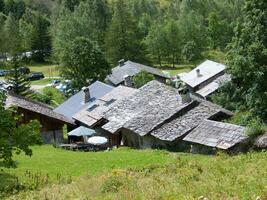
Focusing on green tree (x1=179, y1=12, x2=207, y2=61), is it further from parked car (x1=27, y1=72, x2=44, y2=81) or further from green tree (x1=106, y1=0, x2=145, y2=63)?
parked car (x1=27, y1=72, x2=44, y2=81)

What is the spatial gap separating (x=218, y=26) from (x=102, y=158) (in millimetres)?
85712

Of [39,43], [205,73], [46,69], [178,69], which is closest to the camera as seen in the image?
[205,73]

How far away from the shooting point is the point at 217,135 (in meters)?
39.3

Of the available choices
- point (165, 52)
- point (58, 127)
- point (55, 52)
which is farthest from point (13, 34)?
point (58, 127)

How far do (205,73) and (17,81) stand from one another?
2843 cm

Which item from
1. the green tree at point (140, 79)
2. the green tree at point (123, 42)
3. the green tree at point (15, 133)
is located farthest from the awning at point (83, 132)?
the green tree at point (123, 42)

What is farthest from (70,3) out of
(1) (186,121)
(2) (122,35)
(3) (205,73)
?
(1) (186,121)

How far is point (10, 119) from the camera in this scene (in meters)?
20.4

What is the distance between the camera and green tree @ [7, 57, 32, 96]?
241 ft

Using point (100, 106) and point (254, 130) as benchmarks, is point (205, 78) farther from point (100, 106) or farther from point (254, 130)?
point (254, 130)

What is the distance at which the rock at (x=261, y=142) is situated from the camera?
37.4 m

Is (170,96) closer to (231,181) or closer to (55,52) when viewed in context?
(231,181)

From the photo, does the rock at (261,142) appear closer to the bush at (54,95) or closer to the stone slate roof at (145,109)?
the stone slate roof at (145,109)

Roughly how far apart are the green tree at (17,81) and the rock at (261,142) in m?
42.9
